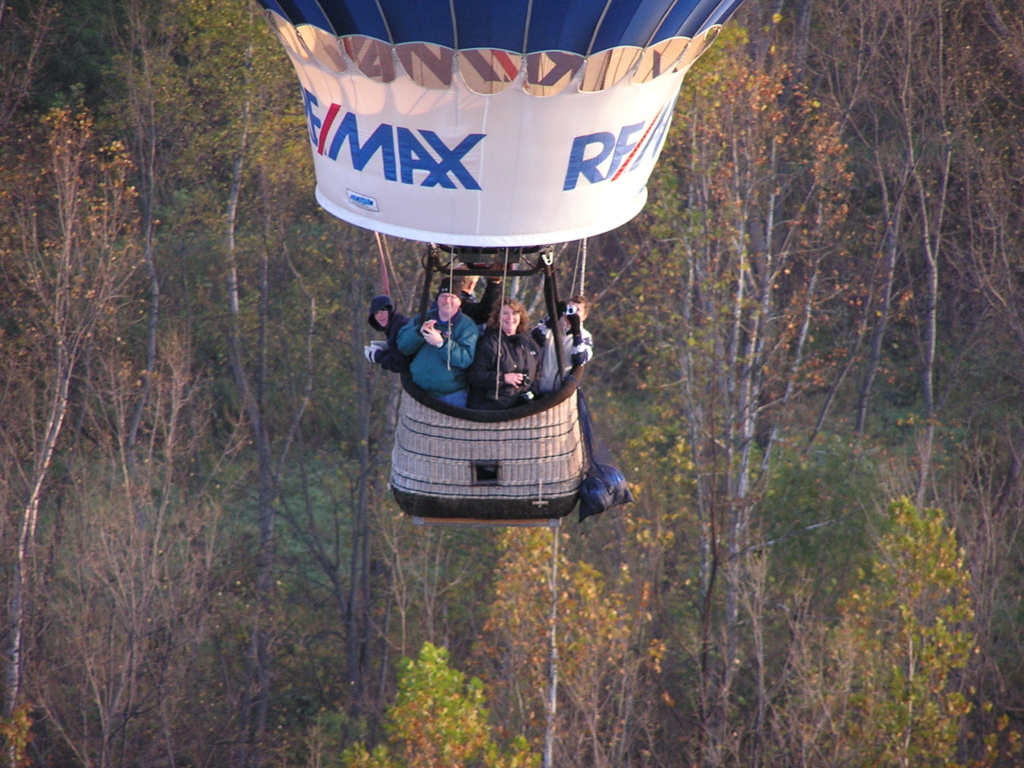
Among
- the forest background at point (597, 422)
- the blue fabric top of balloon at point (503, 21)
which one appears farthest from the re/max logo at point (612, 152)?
the forest background at point (597, 422)

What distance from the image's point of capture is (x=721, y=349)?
50.6 feet

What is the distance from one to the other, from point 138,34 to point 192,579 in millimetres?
6612

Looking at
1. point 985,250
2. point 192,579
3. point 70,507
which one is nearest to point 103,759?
point 192,579

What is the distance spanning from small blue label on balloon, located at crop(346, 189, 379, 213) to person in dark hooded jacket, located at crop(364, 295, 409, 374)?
1.23ft

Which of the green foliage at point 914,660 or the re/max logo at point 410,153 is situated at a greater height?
the re/max logo at point 410,153

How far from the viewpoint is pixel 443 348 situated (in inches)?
217

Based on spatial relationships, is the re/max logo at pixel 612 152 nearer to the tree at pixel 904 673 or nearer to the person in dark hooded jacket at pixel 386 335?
the person in dark hooded jacket at pixel 386 335

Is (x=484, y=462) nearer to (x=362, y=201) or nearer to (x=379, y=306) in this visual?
(x=379, y=306)

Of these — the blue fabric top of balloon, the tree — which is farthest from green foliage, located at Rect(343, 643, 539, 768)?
the blue fabric top of balloon

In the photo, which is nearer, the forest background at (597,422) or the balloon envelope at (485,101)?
the balloon envelope at (485,101)

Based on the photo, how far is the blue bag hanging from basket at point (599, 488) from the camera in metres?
5.75

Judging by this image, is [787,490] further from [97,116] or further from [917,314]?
[97,116]

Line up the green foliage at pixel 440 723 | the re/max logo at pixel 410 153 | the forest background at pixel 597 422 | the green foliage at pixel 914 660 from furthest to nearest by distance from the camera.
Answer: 1. the forest background at pixel 597 422
2. the green foliage at pixel 914 660
3. the green foliage at pixel 440 723
4. the re/max logo at pixel 410 153

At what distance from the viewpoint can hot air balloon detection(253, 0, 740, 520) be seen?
517 cm
